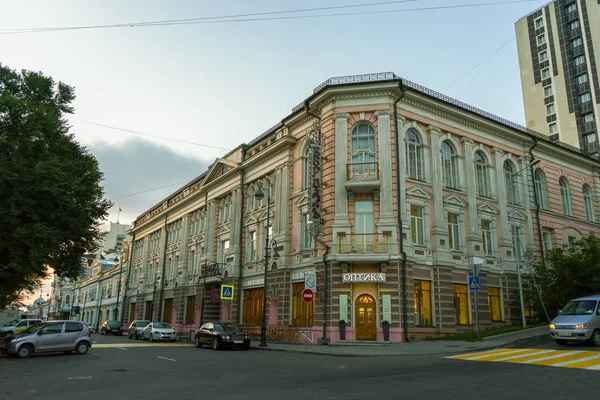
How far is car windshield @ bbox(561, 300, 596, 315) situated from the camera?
59.4 feet

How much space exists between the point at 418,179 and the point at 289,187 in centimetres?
866

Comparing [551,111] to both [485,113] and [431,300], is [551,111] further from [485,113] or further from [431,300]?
[431,300]

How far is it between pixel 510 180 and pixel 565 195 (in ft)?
26.9

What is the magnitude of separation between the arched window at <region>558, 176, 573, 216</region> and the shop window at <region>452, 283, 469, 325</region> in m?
15.2

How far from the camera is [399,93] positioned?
27.7 metres

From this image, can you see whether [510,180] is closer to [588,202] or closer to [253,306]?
[588,202]

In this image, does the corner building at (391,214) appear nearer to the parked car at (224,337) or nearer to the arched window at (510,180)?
the arched window at (510,180)

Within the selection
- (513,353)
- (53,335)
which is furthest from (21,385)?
(513,353)

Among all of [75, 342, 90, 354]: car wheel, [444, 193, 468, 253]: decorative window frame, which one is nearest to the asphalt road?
[75, 342, 90, 354]: car wheel

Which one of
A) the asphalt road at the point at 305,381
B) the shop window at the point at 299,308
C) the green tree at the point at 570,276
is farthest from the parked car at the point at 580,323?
the shop window at the point at 299,308

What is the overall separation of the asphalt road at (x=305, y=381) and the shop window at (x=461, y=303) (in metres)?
13.0

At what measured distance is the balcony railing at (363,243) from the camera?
24.9 m

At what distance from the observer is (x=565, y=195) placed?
37.8 m

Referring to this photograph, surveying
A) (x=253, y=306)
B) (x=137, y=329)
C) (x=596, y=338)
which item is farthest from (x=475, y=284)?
(x=137, y=329)
